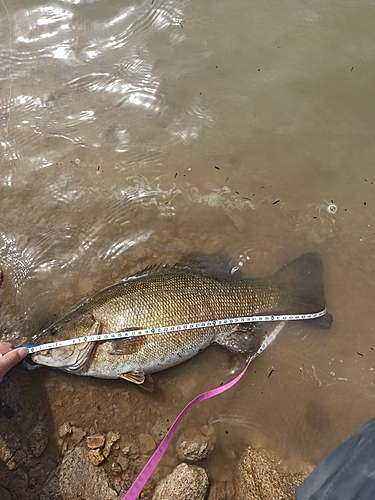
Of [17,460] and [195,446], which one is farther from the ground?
[17,460]

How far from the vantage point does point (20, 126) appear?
14.4 feet

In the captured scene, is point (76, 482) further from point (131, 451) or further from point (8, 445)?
point (8, 445)

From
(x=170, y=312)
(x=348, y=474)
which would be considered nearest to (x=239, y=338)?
(x=170, y=312)

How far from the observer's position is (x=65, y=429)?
13.0 feet

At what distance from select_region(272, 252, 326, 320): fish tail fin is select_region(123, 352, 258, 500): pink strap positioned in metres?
0.74

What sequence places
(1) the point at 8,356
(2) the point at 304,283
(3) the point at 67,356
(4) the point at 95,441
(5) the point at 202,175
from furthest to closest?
(5) the point at 202,175 < (2) the point at 304,283 < (4) the point at 95,441 < (3) the point at 67,356 < (1) the point at 8,356

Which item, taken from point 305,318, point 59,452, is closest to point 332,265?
point 305,318

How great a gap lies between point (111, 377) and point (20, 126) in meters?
2.92

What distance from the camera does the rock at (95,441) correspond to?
13.0 ft

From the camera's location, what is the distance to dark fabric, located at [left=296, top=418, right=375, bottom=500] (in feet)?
9.05

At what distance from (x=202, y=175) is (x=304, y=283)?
1.64 m

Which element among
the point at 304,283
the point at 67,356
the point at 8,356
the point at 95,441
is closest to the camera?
the point at 8,356

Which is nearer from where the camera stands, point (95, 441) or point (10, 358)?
point (10, 358)

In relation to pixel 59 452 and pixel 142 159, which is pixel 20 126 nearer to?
pixel 142 159
